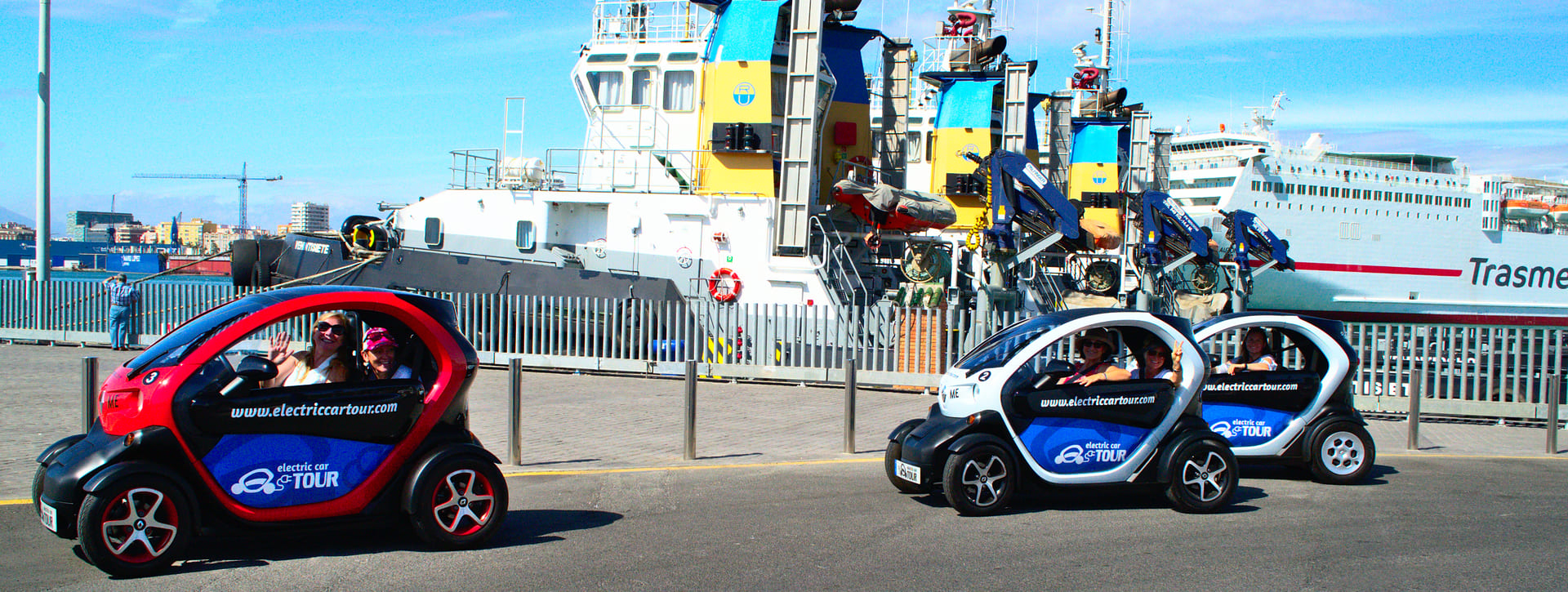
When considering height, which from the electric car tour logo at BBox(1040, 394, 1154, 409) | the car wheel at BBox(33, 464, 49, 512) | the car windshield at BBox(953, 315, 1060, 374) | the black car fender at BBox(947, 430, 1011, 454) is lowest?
the car wheel at BBox(33, 464, 49, 512)

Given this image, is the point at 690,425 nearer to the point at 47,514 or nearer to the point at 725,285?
the point at 47,514

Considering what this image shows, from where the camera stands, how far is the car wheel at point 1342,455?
7512 mm

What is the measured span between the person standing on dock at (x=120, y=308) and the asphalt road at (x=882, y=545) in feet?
39.0

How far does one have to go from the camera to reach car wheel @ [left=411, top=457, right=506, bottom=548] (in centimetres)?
501

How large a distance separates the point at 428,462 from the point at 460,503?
0.29m

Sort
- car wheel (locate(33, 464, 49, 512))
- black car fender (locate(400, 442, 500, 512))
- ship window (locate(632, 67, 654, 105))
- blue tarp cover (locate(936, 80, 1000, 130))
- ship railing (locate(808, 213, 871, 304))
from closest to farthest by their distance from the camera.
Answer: car wheel (locate(33, 464, 49, 512)) → black car fender (locate(400, 442, 500, 512)) → ship railing (locate(808, 213, 871, 304)) → ship window (locate(632, 67, 654, 105)) → blue tarp cover (locate(936, 80, 1000, 130))

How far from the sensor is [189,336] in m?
4.79

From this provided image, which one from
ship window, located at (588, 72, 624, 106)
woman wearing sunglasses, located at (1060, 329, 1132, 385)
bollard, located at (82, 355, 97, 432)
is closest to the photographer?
woman wearing sunglasses, located at (1060, 329, 1132, 385)

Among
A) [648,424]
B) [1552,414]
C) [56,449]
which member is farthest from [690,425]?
[1552,414]

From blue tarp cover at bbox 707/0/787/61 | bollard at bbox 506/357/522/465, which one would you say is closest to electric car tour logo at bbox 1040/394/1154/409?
bollard at bbox 506/357/522/465

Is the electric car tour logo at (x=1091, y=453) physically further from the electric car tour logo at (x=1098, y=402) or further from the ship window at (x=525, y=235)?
the ship window at (x=525, y=235)

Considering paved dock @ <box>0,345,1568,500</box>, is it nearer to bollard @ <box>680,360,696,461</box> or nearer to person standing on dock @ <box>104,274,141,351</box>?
bollard @ <box>680,360,696,461</box>

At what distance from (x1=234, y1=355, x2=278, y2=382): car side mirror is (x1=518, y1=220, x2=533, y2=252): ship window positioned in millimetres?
12866

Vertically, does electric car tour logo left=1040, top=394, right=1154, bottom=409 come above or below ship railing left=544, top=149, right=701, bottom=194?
below
